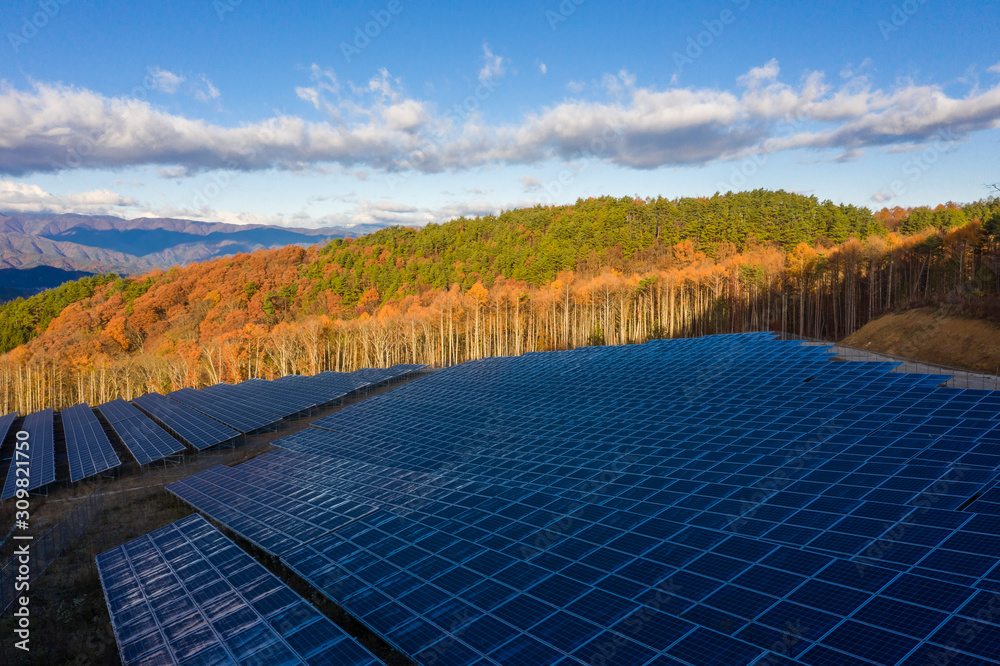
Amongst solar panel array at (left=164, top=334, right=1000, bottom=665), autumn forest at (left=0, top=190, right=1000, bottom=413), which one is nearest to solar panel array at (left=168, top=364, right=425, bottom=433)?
solar panel array at (left=164, top=334, right=1000, bottom=665)

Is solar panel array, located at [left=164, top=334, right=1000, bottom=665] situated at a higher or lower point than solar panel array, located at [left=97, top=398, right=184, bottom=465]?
higher

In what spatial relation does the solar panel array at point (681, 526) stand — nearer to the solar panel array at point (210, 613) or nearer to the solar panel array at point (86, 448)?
the solar panel array at point (210, 613)

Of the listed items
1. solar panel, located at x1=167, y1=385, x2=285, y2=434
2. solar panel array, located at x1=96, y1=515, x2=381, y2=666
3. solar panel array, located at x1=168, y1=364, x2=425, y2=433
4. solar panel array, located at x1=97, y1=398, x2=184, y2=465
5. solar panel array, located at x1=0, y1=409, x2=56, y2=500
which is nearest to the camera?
solar panel array, located at x1=96, y1=515, x2=381, y2=666

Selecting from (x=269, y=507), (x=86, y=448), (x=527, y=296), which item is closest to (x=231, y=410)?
(x=86, y=448)

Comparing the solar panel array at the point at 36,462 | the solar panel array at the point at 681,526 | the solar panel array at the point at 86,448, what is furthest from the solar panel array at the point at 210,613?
the solar panel array at the point at 36,462

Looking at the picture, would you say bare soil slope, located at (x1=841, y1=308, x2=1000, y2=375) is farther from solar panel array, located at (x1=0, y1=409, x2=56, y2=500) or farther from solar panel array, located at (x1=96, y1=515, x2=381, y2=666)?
solar panel array, located at (x1=0, y1=409, x2=56, y2=500)

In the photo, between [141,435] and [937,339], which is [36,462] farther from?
[937,339]

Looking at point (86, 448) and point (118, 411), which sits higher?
point (86, 448)
